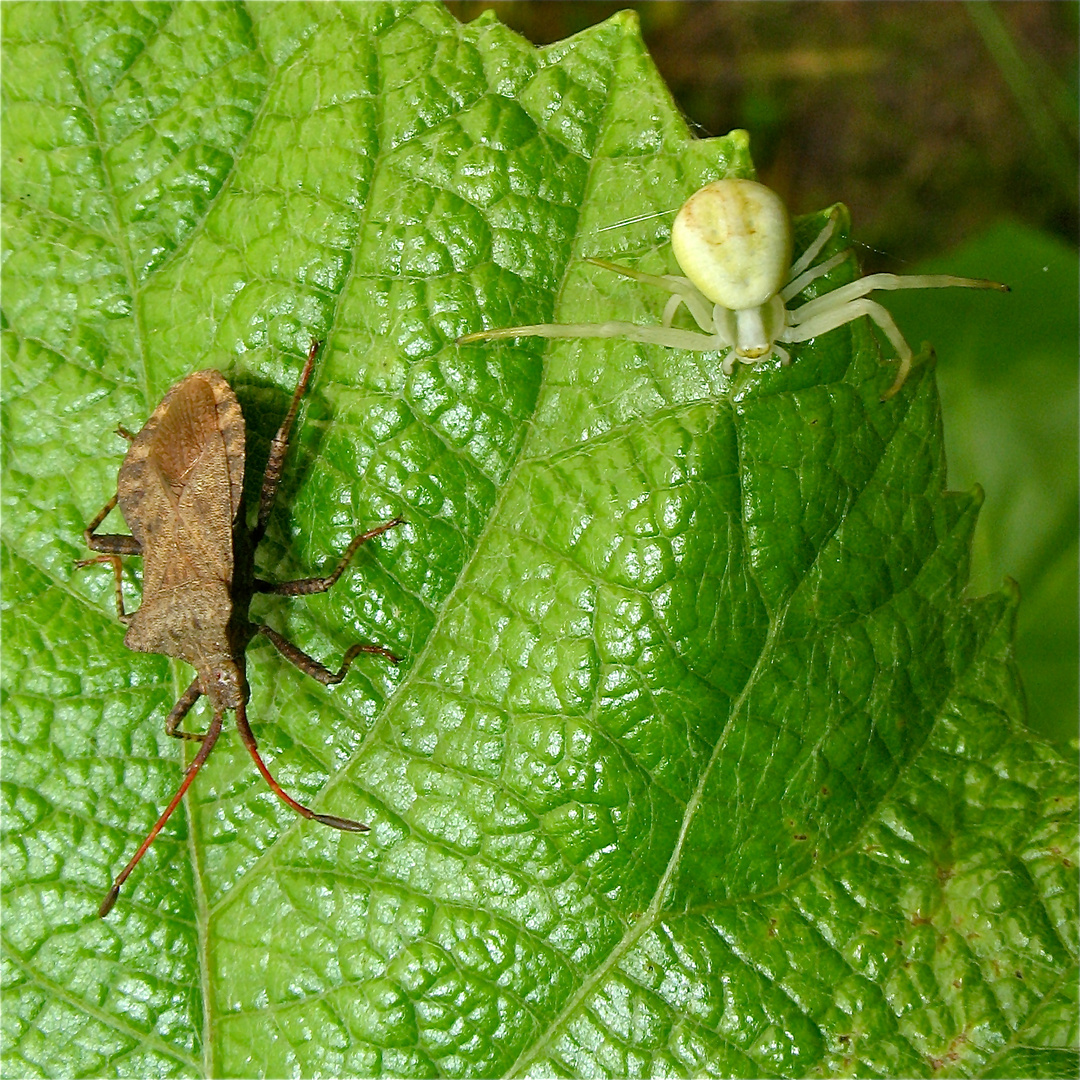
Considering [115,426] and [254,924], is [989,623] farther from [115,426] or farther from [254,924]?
[115,426]

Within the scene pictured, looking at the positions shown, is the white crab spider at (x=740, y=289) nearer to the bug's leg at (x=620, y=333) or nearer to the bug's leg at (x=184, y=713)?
the bug's leg at (x=620, y=333)

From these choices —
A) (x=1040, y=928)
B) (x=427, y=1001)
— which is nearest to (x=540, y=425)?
(x=427, y=1001)

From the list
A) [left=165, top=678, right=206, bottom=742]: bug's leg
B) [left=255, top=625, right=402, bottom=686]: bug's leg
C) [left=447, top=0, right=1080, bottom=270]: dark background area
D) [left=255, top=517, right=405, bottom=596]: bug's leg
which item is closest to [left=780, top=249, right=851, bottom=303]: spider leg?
[left=255, top=517, right=405, bottom=596]: bug's leg

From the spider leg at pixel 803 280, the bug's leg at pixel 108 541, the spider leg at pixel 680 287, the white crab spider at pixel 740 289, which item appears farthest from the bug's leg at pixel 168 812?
the spider leg at pixel 803 280

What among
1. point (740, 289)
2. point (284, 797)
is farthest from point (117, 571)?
point (740, 289)

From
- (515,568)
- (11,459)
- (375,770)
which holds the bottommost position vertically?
(375,770)

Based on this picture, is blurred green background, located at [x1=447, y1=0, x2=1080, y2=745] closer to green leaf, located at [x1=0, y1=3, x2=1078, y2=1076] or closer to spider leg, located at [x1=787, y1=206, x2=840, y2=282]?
spider leg, located at [x1=787, y1=206, x2=840, y2=282]
